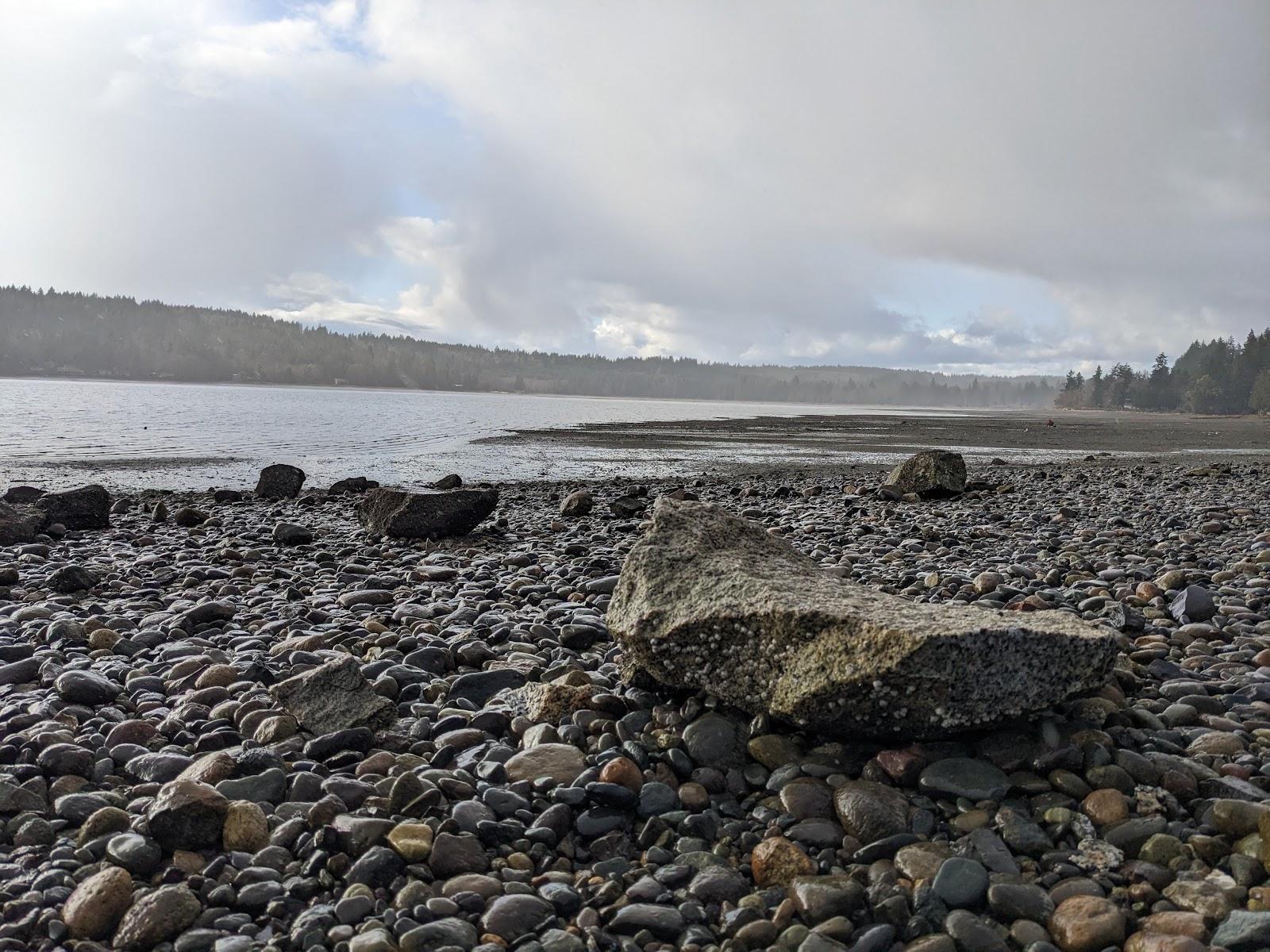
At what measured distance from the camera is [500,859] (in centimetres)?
286

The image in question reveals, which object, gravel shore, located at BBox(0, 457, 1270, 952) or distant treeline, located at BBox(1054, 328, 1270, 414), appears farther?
distant treeline, located at BBox(1054, 328, 1270, 414)

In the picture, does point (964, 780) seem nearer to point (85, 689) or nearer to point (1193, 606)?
point (1193, 606)

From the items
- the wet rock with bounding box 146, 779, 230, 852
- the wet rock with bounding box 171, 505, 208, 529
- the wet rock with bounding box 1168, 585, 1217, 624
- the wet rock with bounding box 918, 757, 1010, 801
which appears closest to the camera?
the wet rock with bounding box 146, 779, 230, 852

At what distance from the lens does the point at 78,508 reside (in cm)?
1075

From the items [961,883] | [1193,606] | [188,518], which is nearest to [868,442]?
[188,518]

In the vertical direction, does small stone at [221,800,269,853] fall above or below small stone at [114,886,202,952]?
above

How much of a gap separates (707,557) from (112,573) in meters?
6.37

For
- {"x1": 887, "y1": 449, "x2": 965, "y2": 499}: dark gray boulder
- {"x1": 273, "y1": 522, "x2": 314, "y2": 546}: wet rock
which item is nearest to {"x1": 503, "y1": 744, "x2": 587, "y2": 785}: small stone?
{"x1": 273, "y1": 522, "x2": 314, "y2": 546}: wet rock

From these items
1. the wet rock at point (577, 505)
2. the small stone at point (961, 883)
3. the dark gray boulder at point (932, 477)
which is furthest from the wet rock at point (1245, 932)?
the dark gray boulder at point (932, 477)

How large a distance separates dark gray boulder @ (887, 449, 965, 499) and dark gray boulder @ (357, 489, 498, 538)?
24.2 feet

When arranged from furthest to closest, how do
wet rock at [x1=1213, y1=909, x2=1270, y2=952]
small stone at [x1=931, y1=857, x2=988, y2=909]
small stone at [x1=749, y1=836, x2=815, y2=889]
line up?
small stone at [x1=749, y1=836, x2=815, y2=889]
small stone at [x1=931, y1=857, x2=988, y2=909]
wet rock at [x1=1213, y1=909, x2=1270, y2=952]

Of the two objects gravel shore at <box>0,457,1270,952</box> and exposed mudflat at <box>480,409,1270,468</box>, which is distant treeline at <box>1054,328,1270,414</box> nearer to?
exposed mudflat at <box>480,409,1270,468</box>

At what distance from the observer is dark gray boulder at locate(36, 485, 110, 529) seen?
10.6 m

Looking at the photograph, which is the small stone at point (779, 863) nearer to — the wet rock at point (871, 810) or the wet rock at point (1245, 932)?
the wet rock at point (871, 810)
